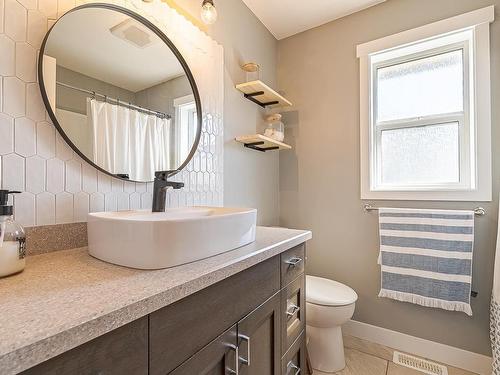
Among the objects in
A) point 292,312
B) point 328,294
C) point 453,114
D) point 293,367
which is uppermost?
point 453,114

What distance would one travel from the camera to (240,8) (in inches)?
73.0

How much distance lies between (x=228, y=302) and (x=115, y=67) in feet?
3.26

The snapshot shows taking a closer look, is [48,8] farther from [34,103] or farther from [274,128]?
[274,128]

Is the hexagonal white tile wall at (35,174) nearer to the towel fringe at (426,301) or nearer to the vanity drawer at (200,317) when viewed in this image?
the vanity drawer at (200,317)

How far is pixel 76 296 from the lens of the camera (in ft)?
1.70

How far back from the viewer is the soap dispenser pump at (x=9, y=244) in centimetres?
62

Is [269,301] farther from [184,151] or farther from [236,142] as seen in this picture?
[236,142]

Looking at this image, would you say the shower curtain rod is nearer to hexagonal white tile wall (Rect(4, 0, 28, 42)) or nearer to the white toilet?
hexagonal white tile wall (Rect(4, 0, 28, 42))


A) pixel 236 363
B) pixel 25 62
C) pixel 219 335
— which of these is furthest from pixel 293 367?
pixel 25 62

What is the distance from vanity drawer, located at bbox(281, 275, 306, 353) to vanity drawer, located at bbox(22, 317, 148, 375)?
0.64m

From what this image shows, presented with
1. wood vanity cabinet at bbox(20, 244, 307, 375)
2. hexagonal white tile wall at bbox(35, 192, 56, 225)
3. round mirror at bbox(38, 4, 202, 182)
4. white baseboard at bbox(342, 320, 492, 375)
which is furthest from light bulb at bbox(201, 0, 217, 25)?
white baseboard at bbox(342, 320, 492, 375)

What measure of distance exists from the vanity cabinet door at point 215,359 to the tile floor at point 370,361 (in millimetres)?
1158

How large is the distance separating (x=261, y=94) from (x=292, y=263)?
4.11 ft

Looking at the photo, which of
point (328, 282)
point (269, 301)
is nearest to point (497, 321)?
point (328, 282)
